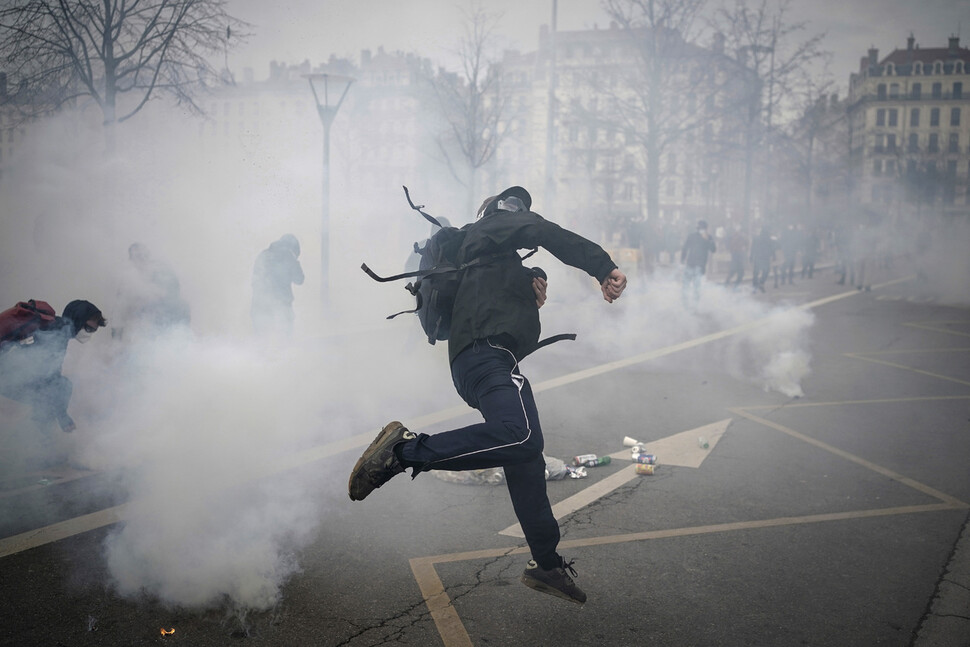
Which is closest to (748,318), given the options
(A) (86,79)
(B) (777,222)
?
(A) (86,79)

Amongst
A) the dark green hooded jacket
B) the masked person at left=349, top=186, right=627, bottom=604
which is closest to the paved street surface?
the masked person at left=349, top=186, right=627, bottom=604

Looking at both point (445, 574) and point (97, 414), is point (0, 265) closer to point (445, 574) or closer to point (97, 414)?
point (97, 414)

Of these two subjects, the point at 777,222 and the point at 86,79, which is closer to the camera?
the point at 86,79

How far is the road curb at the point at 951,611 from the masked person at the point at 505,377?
1.43 m

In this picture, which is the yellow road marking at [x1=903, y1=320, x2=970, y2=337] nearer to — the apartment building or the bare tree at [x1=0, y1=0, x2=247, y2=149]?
the bare tree at [x1=0, y1=0, x2=247, y2=149]

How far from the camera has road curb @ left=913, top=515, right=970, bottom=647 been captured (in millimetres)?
3041

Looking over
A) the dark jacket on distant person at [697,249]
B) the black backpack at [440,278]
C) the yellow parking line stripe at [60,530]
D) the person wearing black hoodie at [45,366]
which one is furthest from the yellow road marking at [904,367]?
the person wearing black hoodie at [45,366]

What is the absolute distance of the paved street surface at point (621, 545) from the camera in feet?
9.95

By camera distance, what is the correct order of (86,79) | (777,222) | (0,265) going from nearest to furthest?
(86,79) < (0,265) < (777,222)

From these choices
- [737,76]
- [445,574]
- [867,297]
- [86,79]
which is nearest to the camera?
[445,574]

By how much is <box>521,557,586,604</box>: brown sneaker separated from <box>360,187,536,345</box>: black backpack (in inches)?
42.8

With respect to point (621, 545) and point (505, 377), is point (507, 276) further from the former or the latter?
point (621, 545)

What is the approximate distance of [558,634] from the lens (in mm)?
3004

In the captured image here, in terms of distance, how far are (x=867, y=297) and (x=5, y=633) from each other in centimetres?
2013
